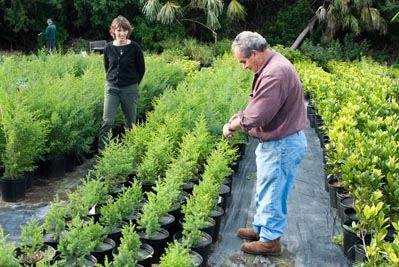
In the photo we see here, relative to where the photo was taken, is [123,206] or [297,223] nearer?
[123,206]

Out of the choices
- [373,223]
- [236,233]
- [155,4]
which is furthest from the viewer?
[155,4]

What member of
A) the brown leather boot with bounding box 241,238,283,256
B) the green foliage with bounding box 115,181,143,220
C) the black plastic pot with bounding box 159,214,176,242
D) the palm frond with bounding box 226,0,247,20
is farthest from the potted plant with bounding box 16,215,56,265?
the palm frond with bounding box 226,0,247,20

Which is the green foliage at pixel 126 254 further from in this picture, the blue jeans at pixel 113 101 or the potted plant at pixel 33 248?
the blue jeans at pixel 113 101

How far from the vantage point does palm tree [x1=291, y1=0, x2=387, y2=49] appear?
746 inches

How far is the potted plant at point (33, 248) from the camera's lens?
3.33m

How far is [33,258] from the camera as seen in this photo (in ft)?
11.3

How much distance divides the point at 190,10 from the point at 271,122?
17.5m

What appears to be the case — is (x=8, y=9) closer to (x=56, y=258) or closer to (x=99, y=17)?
(x=99, y=17)

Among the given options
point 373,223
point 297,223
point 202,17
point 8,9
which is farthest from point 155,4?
point 373,223

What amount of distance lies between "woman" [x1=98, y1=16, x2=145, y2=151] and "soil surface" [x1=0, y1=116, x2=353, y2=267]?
83cm

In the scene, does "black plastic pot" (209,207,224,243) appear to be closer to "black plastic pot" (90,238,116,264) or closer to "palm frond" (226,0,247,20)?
"black plastic pot" (90,238,116,264)

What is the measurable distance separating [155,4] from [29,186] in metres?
14.0

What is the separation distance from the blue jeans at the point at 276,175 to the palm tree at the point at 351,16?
16066 millimetres

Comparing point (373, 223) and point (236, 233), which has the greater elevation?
point (373, 223)
